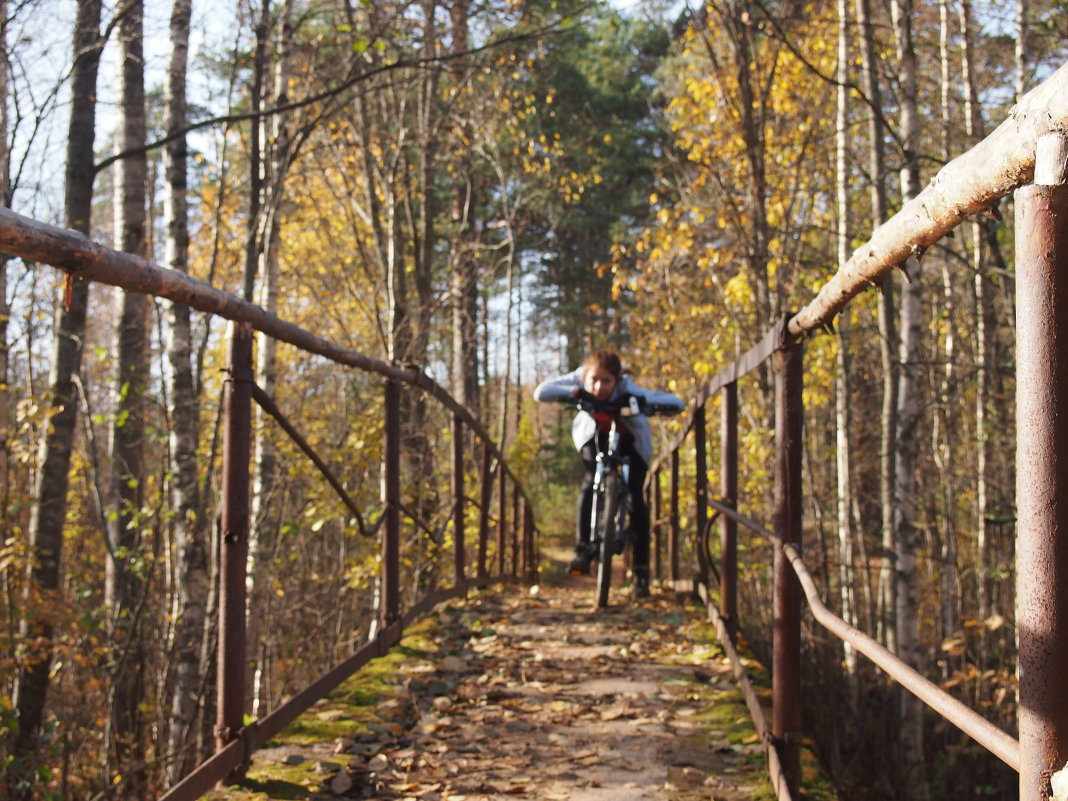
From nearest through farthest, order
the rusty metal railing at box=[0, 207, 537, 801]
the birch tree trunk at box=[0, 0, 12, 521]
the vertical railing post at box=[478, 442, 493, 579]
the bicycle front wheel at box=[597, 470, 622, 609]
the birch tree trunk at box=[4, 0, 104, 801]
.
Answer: the rusty metal railing at box=[0, 207, 537, 801] < the birch tree trunk at box=[0, 0, 12, 521] < the birch tree trunk at box=[4, 0, 104, 801] < the bicycle front wheel at box=[597, 470, 622, 609] < the vertical railing post at box=[478, 442, 493, 579]

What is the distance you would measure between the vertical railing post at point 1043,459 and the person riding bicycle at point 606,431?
552cm

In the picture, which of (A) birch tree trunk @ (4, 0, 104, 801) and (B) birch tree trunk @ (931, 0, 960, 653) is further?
(B) birch tree trunk @ (931, 0, 960, 653)

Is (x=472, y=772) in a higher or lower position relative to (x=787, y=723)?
lower

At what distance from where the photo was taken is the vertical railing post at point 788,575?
2.97 meters

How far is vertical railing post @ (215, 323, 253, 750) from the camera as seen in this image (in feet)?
9.27

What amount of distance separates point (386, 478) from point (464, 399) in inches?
467

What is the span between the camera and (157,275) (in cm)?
229

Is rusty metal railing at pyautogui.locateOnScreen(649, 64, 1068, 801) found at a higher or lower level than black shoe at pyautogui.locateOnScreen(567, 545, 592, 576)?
higher

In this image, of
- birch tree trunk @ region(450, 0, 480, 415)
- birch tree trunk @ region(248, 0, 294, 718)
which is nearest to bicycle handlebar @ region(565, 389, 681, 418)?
birch tree trunk @ region(248, 0, 294, 718)

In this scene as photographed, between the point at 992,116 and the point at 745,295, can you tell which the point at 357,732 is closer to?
the point at 745,295

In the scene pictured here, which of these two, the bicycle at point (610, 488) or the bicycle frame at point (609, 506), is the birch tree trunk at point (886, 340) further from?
the bicycle frame at point (609, 506)

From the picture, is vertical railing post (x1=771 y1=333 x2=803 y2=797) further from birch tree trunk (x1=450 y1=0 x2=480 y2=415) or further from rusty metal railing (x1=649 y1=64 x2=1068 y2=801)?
birch tree trunk (x1=450 y1=0 x2=480 y2=415)

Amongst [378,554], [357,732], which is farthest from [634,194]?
[357,732]

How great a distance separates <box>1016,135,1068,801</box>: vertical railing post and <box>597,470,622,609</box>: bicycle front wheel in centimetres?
539
